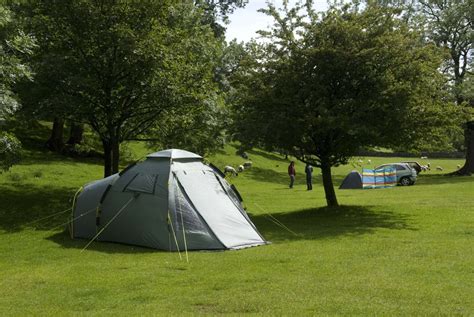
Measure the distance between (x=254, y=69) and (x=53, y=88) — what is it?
6.93m

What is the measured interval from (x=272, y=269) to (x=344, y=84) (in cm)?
963

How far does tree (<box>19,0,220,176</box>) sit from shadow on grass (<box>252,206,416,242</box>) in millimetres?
5493

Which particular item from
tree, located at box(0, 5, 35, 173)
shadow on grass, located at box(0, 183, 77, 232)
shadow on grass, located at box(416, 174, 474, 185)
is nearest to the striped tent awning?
shadow on grass, located at box(416, 174, 474, 185)

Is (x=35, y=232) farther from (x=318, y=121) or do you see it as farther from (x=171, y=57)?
(x=318, y=121)

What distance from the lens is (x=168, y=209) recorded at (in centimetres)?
1273

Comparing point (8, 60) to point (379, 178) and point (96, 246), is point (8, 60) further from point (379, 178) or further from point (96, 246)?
point (379, 178)

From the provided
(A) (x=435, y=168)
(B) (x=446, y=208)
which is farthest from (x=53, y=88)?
(A) (x=435, y=168)

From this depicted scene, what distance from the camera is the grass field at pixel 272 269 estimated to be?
7.40 metres

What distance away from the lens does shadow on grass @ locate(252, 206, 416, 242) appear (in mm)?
14748

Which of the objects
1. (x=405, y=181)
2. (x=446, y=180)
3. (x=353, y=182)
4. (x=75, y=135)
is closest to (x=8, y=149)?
(x=75, y=135)

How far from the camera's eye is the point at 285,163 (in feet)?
157

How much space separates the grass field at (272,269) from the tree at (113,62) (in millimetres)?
4174

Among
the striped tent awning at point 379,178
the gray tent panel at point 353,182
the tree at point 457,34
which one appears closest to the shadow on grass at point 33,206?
the gray tent panel at point 353,182

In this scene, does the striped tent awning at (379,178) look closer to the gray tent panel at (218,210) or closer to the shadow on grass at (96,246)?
the gray tent panel at (218,210)
